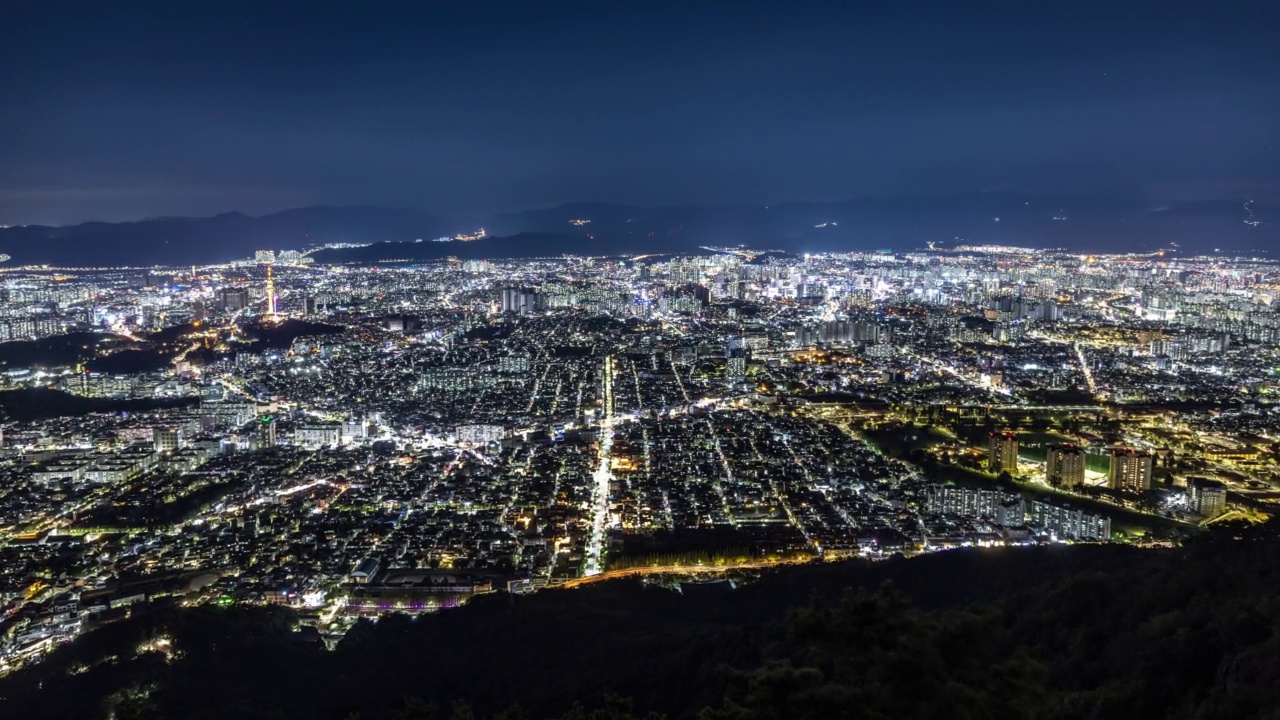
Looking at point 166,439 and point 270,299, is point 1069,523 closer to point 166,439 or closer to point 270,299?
point 166,439

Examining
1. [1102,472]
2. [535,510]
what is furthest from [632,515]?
[1102,472]

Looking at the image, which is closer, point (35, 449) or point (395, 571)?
point (395, 571)

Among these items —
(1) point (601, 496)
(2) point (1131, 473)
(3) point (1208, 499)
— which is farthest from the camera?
(1) point (601, 496)

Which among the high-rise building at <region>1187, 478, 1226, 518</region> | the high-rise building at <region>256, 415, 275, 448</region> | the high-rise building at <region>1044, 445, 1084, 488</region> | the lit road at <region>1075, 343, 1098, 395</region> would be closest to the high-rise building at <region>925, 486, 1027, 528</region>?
the high-rise building at <region>1044, 445, 1084, 488</region>

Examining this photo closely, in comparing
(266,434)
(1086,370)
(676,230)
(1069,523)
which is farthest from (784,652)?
(676,230)

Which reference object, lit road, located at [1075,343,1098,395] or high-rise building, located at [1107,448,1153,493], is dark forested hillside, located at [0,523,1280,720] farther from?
lit road, located at [1075,343,1098,395]

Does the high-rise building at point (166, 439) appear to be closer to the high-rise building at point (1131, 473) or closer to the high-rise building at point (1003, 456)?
the high-rise building at point (1003, 456)

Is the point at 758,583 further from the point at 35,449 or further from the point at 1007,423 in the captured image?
the point at 35,449

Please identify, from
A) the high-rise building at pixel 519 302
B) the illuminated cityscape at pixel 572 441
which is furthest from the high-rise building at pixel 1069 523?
the high-rise building at pixel 519 302
